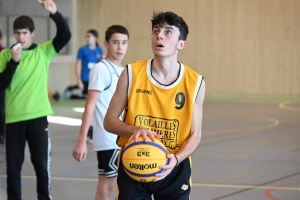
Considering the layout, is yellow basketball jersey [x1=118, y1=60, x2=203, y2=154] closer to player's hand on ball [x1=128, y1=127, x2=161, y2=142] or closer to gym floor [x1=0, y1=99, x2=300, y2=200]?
player's hand on ball [x1=128, y1=127, x2=161, y2=142]

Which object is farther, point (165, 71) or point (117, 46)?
point (117, 46)

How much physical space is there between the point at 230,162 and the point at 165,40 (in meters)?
5.84

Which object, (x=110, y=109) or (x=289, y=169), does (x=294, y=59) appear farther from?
(x=110, y=109)

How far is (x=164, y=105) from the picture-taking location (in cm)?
378

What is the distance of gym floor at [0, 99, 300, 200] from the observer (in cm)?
735

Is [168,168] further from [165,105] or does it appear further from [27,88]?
[27,88]

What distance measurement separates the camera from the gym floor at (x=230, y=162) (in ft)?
24.1

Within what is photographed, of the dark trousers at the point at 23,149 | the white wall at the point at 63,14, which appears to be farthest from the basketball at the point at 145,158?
the white wall at the point at 63,14

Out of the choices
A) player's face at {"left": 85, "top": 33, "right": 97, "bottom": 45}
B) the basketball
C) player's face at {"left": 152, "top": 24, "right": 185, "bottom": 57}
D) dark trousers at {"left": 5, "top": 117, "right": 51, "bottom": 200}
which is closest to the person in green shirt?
dark trousers at {"left": 5, "top": 117, "right": 51, "bottom": 200}

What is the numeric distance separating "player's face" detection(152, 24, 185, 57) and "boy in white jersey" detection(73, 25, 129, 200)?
1790 millimetres

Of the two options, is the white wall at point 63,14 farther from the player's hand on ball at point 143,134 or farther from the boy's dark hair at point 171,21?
the player's hand on ball at point 143,134

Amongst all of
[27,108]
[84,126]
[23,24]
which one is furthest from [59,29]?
[84,126]

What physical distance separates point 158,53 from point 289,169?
5.47 meters

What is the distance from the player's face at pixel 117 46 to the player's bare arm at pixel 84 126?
0.42 meters
